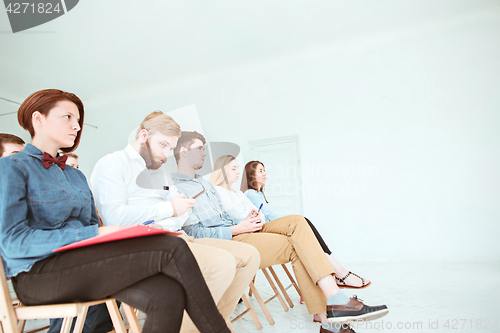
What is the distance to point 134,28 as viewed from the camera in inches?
156

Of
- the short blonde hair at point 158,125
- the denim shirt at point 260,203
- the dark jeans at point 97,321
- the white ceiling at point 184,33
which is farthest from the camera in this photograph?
the white ceiling at point 184,33

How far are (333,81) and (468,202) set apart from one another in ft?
8.10

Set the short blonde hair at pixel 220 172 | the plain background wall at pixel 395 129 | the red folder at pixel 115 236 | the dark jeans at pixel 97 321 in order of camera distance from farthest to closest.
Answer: the plain background wall at pixel 395 129 → the short blonde hair at pixel 220 172 → the dark jeans at pixel 97 321 → the red folder at pixel 115 236

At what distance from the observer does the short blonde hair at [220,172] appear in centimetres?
249

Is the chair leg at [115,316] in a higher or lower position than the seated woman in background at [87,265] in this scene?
lower

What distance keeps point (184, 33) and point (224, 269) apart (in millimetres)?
3750

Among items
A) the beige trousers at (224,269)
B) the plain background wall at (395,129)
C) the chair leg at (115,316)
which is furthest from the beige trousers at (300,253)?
the plain background wall at (395,129)

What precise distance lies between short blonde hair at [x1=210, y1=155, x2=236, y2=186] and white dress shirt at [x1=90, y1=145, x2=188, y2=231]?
0.84 meters

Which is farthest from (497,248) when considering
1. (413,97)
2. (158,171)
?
(158,171)

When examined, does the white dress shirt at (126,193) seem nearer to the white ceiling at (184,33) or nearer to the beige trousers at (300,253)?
the beige trousers at (300,253)

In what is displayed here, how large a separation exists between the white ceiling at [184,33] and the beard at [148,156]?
263cm

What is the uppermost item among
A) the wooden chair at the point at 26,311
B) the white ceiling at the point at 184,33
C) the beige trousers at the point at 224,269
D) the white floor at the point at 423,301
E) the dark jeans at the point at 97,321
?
the white ceiling at the point at 184,33

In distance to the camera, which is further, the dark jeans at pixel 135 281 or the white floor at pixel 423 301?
the white floor at pixel 423 301

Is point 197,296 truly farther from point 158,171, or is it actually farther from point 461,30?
point 461,30
